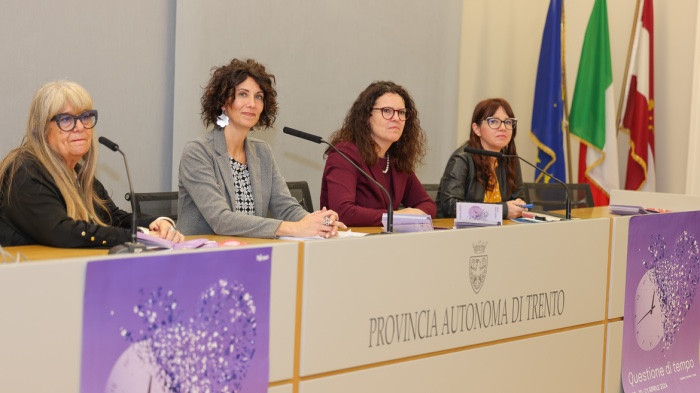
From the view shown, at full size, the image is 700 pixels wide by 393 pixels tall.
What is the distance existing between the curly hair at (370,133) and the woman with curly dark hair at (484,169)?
29cm

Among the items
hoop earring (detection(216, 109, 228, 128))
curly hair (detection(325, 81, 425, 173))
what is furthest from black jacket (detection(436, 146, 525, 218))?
hoop earring (detection(216, 109, 228, 128))

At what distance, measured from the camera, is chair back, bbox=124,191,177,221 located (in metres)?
3.54

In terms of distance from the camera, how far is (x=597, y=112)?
20.2 ft

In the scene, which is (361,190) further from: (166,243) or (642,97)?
(642,97)

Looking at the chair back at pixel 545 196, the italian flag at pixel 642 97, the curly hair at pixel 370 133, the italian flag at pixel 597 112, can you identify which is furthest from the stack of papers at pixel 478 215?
the italian flag at pixel 642 97

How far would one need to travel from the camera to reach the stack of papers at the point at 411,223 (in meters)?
2.91

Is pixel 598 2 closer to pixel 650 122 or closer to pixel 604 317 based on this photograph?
pixel 650 122

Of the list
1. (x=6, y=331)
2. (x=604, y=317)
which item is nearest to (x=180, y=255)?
(x=6, y=331)

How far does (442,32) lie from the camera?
18.6 feet

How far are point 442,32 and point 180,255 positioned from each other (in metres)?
3.83

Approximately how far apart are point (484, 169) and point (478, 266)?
57.2 inches

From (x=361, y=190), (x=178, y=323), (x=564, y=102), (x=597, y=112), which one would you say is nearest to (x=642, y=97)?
(x=597, y=112)

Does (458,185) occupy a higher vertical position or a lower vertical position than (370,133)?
lower

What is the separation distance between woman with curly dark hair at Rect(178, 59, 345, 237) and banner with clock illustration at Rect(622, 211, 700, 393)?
1.23 meters
